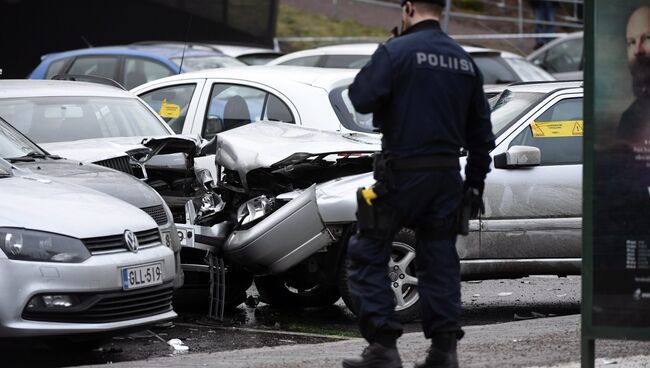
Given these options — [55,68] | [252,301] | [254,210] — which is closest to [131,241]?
[254,210]

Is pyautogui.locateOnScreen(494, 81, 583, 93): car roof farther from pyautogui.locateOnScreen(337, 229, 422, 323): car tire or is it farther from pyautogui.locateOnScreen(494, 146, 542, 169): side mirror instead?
pyautogui.locateOnScreen(337, 229, 422, 323): car tire

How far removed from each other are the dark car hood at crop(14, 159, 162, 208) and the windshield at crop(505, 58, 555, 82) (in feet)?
33.7

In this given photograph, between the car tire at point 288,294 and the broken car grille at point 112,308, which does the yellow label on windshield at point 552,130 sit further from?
the broken car grille at point 112,308

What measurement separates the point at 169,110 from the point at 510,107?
126 inches

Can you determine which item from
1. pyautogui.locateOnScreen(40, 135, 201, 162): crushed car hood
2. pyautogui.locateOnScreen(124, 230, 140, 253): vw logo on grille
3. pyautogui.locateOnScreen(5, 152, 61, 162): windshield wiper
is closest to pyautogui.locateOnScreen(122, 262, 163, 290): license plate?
pyautogui.locateOnScreen(124, 230, 140, 253): vw logo on grille

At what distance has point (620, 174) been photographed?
19.5 feet

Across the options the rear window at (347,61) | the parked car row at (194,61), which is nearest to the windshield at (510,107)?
the parked car row at (194,61)

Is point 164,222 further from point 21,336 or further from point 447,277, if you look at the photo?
point 447,277

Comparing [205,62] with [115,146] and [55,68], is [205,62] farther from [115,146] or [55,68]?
[115,146]

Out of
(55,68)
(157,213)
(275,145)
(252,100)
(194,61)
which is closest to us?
(157,213)

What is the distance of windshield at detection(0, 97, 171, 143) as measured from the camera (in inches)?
409

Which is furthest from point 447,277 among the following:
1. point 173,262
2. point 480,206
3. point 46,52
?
point 46,52

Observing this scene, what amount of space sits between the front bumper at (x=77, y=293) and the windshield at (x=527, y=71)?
11302 mm

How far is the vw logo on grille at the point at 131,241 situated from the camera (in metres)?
7.65
